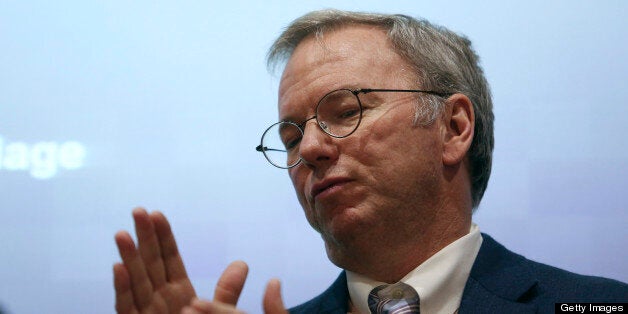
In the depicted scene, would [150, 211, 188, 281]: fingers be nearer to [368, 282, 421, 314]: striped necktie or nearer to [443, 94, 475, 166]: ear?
[368, 282, 421, 314]: striped necktie

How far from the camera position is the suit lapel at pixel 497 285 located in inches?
57.6

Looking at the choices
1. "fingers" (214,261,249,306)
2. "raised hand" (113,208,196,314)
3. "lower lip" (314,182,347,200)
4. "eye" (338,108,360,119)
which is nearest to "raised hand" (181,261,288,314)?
"fingers" (214,261,249,306)

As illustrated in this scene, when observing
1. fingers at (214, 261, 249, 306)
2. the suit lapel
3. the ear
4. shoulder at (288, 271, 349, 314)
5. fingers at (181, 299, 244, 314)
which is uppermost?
the ear

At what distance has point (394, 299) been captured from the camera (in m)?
1.48

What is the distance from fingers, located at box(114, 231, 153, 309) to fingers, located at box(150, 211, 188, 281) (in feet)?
0.17

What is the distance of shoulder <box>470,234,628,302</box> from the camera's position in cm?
150

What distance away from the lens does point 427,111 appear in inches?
63.3

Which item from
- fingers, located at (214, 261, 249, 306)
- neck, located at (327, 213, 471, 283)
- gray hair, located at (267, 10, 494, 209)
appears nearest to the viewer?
fingers, located at (214, 261, 249, 306)

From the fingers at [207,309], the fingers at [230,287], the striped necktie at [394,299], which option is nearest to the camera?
the fingers at [207,309]

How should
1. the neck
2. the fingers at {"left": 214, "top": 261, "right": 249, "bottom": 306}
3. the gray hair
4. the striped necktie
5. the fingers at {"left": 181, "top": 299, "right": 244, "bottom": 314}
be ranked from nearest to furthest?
the fingers at {"left": 181, "top": 299, "right": 244, "bottom": 314}
the fingers at {"left": 214, "top": 261, "right": 249, "bottom": 306}
the striped necktie
the neck
the gray hair

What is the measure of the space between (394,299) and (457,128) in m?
0.52

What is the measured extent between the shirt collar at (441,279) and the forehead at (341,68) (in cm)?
47

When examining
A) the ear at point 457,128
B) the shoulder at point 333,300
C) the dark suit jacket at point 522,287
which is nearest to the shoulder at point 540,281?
the dark suit jacket at point 522,287

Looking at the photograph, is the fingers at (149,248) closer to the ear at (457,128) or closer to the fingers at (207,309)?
the fingers at (207,309)
